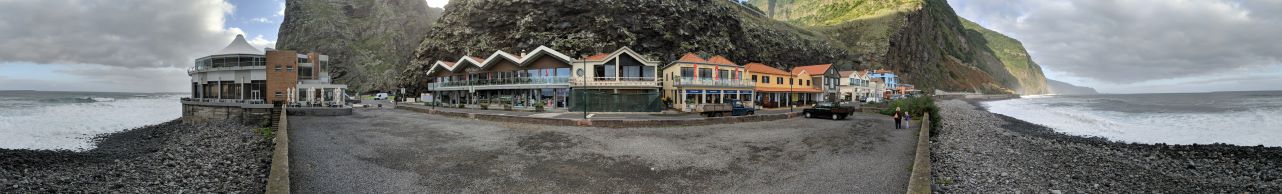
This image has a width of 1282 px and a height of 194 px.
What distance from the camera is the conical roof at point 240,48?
3700 cm

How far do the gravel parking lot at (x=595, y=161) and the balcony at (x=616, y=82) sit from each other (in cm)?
1602

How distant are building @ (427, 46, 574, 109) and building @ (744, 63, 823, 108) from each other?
1470cm

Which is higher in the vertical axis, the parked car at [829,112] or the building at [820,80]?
the building at [820,80]

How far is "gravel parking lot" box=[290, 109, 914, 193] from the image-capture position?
367 inches

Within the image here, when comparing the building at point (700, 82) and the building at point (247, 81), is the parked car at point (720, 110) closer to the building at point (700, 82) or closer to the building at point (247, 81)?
the building at point (700, 82)

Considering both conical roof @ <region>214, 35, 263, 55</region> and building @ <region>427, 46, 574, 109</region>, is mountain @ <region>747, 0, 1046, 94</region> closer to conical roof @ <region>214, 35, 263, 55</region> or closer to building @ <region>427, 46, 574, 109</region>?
building @ <region>427, 46, 574, 109</region>

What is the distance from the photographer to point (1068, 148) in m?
19.3

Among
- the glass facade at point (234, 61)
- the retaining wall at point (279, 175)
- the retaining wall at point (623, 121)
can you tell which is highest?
the glass facade at point (234, 61)

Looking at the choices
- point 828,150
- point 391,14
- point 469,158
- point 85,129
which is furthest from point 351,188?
point 391,14

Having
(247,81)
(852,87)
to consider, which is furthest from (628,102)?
(852,87)

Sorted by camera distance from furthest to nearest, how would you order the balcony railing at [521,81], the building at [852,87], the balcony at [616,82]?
1. the building at [852,87]
2. the balcony railing at [521,81]
3. the balcony at [616,82]

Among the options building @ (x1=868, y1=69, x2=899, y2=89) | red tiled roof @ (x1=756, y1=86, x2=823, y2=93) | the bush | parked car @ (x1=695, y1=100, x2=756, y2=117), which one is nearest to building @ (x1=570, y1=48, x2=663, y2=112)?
parked car @ (x1=695, y1=100, x2=756, y2=117)

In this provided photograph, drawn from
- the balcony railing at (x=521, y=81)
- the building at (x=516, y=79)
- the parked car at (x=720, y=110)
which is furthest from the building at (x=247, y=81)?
the parked car at (x=720, y=110)

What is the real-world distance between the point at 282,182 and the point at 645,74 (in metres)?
29.2
